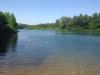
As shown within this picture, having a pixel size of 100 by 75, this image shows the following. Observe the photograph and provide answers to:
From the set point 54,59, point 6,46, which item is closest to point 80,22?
point 6,46

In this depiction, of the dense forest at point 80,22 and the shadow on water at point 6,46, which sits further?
the dense forest at point 80,22

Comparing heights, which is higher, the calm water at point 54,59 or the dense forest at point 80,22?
the dense forest at point 80,22

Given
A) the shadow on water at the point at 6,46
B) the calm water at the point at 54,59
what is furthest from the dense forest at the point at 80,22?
the calm water at the point at 54,59

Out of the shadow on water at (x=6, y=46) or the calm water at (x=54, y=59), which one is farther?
the shadow on water at (x=6, y=46)

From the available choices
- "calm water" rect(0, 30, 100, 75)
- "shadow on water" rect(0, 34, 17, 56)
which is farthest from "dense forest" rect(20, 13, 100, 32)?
"calm water" rect(0, 30, 100, 75)

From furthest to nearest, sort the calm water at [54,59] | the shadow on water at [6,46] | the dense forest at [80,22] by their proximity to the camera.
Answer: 1. the dense forest at [80,22]
2. the shadow on water at [6,46]
3. the calm water at [54,59]

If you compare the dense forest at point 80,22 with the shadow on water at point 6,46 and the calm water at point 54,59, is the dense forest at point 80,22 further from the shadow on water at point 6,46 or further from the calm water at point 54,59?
the calm water at point 54,59

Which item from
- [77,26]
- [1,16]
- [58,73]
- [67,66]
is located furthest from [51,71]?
[77,26]

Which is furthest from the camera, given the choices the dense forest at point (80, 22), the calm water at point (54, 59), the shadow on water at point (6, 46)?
the dense forest at point (80, 22)

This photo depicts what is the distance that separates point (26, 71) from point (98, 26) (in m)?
141

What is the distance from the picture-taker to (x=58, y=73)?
2022 cm

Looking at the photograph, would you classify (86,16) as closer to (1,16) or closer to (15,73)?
(1,16)

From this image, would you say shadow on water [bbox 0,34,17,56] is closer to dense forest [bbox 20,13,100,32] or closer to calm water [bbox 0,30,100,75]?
calm water [bbox 0,30,100,75]

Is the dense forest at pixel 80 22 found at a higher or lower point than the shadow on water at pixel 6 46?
higher
